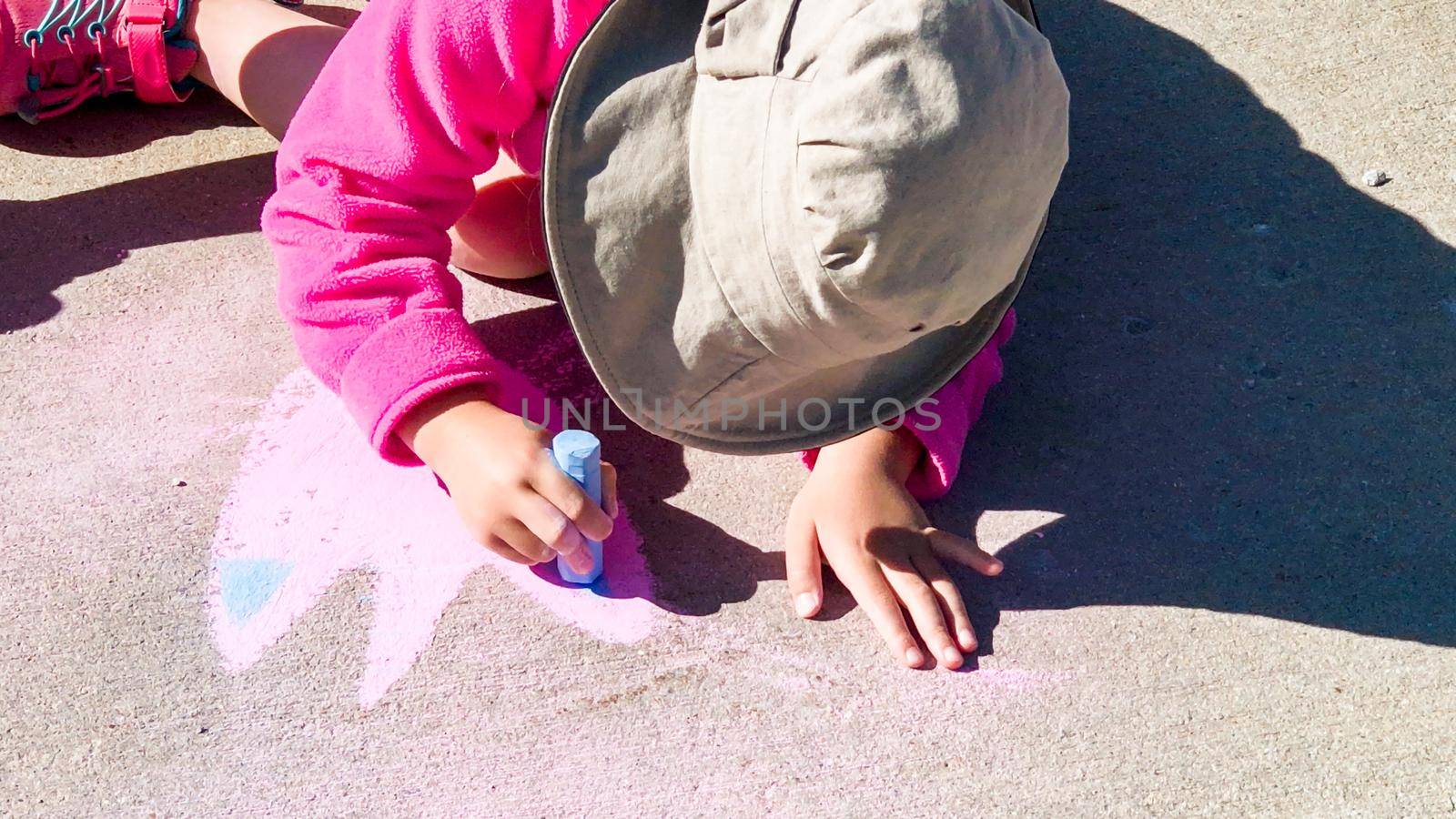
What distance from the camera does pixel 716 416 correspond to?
3.98 ft

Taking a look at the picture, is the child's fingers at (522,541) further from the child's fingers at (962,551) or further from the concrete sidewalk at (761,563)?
the child's fingers at (962,551)

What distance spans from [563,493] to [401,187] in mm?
401

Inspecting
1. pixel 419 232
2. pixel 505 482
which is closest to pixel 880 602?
pixel 505 482

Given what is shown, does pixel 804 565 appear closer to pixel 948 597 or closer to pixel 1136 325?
pixel 948 597

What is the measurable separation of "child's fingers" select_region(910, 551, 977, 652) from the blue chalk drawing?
72cm

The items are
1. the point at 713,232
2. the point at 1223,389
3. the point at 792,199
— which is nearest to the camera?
the point at 792,199

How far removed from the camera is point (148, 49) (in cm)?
194

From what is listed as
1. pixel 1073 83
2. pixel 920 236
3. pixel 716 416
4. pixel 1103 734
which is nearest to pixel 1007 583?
pixel 1103 734

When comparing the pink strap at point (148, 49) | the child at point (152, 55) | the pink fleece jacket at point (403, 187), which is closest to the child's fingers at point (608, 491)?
the pink fleece jacket at point (403, 187)

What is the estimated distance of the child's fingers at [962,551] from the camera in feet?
4.60

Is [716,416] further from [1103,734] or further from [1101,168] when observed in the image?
[1101,168]

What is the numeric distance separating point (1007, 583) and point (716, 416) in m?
0.43

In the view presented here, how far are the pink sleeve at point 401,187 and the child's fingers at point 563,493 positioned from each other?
0.14 m

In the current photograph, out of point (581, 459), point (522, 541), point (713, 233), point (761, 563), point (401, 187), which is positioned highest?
point (713, 233)
